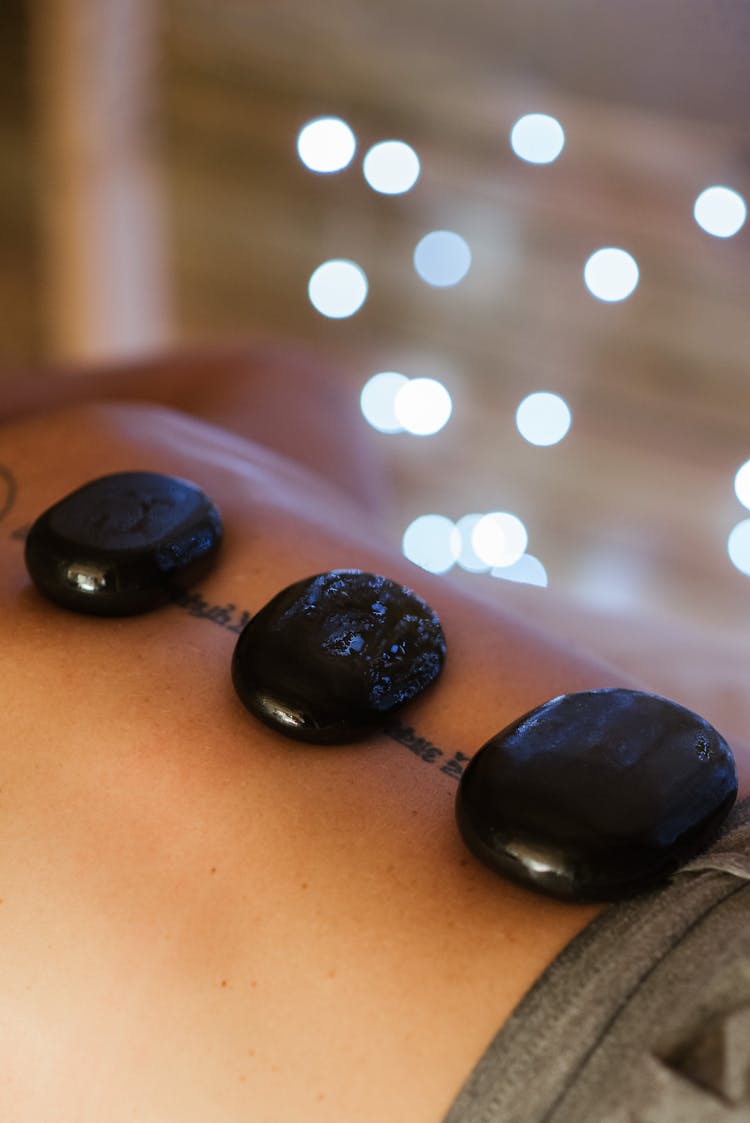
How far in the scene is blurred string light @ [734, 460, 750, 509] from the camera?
5.67ft

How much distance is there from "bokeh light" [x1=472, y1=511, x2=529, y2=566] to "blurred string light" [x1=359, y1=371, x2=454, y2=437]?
0.70 ft

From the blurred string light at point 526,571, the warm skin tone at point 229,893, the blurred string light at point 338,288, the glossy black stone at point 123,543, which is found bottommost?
the blurred string light at point 526,571

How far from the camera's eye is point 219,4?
6.57ft

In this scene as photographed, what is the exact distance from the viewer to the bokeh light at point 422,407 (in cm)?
201

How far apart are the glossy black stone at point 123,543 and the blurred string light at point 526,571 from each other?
1100 mm

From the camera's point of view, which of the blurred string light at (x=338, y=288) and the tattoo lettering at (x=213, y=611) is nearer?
the tattoo lettering at (x=213, y=611)

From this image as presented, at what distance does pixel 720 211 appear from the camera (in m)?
1.56

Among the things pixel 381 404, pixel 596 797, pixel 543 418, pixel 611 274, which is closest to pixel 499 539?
pixel 543 418

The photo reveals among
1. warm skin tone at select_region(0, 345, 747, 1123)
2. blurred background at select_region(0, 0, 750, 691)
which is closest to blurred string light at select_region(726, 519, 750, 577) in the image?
blurred background at select_region(0, 0, 750, 691)

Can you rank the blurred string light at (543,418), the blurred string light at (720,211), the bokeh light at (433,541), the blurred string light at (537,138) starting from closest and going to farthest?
the blurred string light at (720,211), the blurred string light at (537,138), the bokeh light at (433,541), the blurred string light at (543,418)

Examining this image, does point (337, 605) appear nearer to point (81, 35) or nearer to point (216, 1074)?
point (216, 1074)

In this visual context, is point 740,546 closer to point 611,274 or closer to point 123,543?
point 611,274

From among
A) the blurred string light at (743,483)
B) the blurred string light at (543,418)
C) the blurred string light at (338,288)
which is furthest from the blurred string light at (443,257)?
the blurred string light at (743,483)

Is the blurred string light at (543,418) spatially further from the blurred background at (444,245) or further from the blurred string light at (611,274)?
the blurred string light at (611,274)
